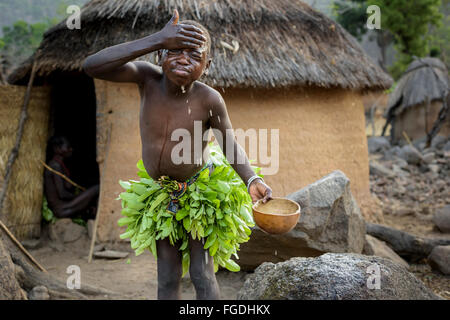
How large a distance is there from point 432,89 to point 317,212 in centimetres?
1146

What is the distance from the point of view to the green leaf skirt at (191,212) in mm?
2418

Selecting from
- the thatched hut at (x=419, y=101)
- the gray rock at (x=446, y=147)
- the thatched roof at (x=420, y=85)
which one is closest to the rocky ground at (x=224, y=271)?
the gray rock at (x=446, y=147)

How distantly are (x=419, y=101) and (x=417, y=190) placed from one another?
5.95 metres

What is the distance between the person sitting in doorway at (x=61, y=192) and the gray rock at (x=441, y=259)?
4.27 m

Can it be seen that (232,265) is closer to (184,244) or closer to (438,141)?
(184,244)

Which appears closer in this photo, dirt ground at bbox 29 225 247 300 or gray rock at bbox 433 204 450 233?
dirt ground at bbox 29 225 247 300

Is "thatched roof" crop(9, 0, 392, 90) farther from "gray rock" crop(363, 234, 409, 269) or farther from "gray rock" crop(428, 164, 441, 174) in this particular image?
"gray rock" crop(428, 164, 441, 174)

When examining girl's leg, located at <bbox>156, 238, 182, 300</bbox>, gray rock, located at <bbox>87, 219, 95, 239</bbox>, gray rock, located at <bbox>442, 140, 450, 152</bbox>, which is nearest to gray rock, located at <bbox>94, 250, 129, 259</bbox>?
gray rock, located at <bbox>87, 219, 95, 239</bbox>

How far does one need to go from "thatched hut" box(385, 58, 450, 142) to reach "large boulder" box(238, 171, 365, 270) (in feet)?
34.0

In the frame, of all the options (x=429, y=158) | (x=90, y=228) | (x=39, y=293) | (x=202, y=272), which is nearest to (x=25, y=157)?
(x=90, y=228)

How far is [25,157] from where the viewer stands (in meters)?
5.52

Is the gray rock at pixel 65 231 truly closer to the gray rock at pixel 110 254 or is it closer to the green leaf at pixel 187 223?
the gray rock at pixel 110 254

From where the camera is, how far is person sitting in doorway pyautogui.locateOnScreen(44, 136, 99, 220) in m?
5.70

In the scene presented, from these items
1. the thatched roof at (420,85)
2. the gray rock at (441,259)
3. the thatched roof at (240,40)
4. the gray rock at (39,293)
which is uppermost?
the thatched roof at (420,85)
